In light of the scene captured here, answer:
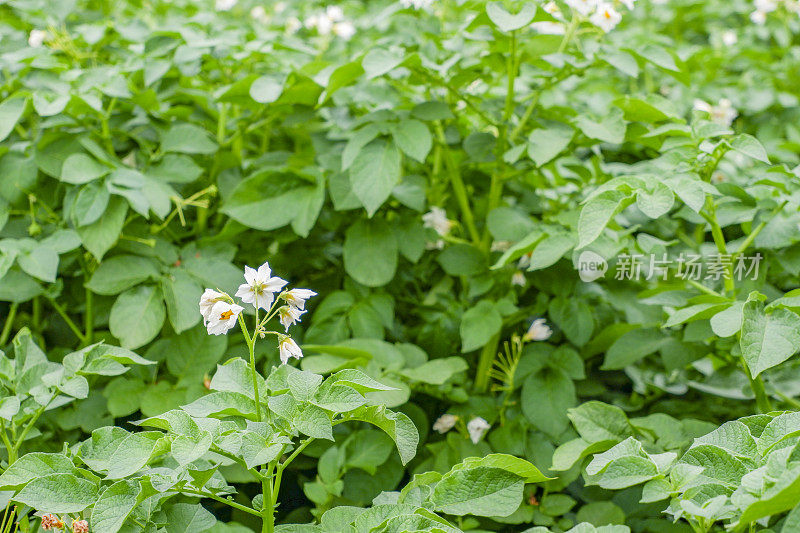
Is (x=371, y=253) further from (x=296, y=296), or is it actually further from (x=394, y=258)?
(x=296, y=296)

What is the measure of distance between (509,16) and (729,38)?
1560 millimetres

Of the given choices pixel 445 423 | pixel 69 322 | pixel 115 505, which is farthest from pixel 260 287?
pixel 69 322

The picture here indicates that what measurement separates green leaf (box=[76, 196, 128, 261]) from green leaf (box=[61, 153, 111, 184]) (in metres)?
0.06

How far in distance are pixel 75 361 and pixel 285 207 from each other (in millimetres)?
507

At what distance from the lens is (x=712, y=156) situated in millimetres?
1104

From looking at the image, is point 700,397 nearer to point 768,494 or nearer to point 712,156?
point 712,156

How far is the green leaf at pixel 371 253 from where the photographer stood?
137cm

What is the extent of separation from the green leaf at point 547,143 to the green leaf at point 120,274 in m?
0.63

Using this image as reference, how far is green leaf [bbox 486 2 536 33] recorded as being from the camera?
3.68 feet

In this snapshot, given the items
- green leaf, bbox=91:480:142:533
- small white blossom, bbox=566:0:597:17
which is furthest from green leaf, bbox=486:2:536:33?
green leaf, bbox=91:480:142:533

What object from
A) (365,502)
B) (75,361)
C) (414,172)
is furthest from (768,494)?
(414,172)

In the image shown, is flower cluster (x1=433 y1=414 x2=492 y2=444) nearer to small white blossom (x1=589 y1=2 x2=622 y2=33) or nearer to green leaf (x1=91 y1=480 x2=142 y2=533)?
green leaf (x1=91 y1=480 x2=142 y2=533)

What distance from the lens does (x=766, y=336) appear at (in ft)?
3.14

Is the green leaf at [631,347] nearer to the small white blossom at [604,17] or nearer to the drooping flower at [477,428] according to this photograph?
the drooping flower at [477,428]
